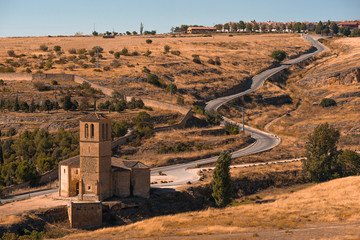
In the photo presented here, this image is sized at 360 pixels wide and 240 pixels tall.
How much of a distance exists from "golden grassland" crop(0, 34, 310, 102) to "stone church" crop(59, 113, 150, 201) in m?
43.3

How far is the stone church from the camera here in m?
48.7

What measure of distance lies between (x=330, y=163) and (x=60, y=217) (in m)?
34.5

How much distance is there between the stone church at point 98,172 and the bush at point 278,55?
98.9 meters

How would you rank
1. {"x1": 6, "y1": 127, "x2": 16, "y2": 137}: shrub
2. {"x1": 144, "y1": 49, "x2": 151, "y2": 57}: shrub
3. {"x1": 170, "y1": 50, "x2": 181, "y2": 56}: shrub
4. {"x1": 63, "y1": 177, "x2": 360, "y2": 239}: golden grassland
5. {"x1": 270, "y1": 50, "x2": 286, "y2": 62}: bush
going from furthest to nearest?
{"x1": 270, "y1": 50, "x2": 286, "y2": 62}: bush → {"x1": 170, "y1": 50, "x2": 181, "y2": 56}: shrub → {"x1": 144, "y1": 49, "x2": 151, "y2": 57}: shrub → {"x1": 6, "y1": 127, "x2": 16, "y2": 137}: shrub → {"x1": 63, "y1": 177, "x2": 360, "y2": 239}: golden grassland

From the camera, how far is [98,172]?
48625 millimetres

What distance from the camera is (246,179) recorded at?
204 feet

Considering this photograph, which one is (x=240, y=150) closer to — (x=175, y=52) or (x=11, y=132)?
(x=11, y=132)

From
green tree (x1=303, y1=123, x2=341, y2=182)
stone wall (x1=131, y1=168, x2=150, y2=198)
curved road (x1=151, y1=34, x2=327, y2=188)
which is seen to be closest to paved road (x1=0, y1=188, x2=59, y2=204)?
stone wall (x1=131, y1=168, x2=150, y2=198)

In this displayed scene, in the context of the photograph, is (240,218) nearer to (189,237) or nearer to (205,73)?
(189,237)

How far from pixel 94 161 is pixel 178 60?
74.4 meters

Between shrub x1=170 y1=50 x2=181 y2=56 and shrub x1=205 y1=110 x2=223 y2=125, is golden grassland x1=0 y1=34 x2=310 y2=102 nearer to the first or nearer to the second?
shrub x1=170 y1=50 x2=181 y2=56

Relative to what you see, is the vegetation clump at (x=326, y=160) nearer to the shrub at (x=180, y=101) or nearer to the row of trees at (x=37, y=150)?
the row of trees at (x=37, y=150)

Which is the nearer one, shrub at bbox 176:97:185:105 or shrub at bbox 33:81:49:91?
shrub at bbox 33:81:49:91

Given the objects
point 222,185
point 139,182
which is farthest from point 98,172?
point 222,185
